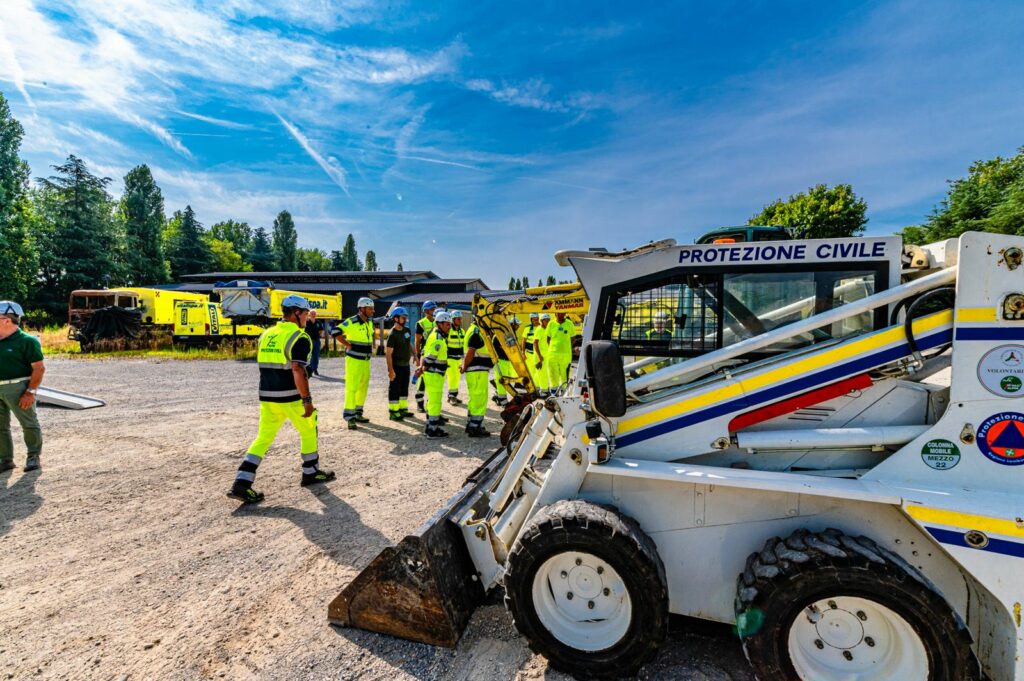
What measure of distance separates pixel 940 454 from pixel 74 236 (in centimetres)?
5040

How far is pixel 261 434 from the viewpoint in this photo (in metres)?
4.64

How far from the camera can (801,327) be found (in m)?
2.43

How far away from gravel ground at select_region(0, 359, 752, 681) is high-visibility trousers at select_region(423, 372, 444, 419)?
0.57 meters

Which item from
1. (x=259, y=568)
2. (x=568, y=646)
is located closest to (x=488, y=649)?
(x=568, y=646)

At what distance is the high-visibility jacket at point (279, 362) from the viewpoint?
461 cm

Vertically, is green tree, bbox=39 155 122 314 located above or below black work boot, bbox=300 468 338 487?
above

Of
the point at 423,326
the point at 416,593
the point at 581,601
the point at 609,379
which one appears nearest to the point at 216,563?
the point at 416,593

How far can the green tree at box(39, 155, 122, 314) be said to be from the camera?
114 feet

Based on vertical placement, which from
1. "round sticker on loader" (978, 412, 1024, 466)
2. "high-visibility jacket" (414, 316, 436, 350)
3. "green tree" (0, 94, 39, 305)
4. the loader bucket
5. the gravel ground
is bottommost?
the gravel ground

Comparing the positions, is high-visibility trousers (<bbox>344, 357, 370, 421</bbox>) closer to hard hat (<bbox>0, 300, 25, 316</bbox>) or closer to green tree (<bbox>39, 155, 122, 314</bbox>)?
hard hat (<bbox>0, 300, 25, 316</bbox>)

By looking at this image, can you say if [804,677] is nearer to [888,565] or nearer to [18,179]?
[888,565]

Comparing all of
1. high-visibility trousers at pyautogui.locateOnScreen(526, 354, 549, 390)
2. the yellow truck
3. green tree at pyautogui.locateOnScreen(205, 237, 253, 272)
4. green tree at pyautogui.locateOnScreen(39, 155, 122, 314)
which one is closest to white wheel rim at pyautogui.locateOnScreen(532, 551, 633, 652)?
high-visibility trousers at pyautogui.locateOnScreen(526, 354, 549, 390)

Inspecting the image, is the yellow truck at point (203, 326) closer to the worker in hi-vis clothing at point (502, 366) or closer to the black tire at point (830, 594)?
the worker in hi-vis clothing at point (502, 366)

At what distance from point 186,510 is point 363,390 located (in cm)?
356
